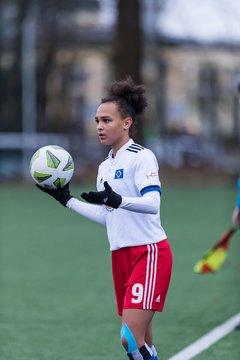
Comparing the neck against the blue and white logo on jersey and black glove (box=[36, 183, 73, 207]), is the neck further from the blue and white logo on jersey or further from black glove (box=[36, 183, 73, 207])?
black glove (box=[36, 183, 73, 207])

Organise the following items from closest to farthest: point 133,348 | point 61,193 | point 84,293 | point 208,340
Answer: point 133,348 < point 61,193 < point 208,340 < point 84,293

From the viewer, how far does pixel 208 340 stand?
8.92 meters

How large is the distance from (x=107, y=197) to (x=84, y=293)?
19.0 ft

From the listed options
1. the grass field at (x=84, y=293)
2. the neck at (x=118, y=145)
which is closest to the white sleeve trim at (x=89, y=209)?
the neck at (x=118, y=145)

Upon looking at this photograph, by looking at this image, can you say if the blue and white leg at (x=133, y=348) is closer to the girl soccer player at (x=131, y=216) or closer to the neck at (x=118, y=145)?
the girl soccer player at (x=131, y=216)

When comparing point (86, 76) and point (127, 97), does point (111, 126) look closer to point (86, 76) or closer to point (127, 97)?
point (127, 97)

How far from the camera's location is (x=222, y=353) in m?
8.37

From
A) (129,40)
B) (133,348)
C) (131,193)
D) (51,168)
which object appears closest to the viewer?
(133,348)

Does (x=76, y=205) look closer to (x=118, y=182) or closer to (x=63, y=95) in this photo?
(x=118, y=182)

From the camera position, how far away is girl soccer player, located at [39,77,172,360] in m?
6.52

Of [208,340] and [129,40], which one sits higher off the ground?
[208,340]

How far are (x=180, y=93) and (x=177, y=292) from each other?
190 ft

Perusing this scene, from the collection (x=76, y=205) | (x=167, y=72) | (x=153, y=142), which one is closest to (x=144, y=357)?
(x=76, y=205)

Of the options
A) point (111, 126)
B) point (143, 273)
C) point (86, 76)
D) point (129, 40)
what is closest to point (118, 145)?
point (111, 126)
